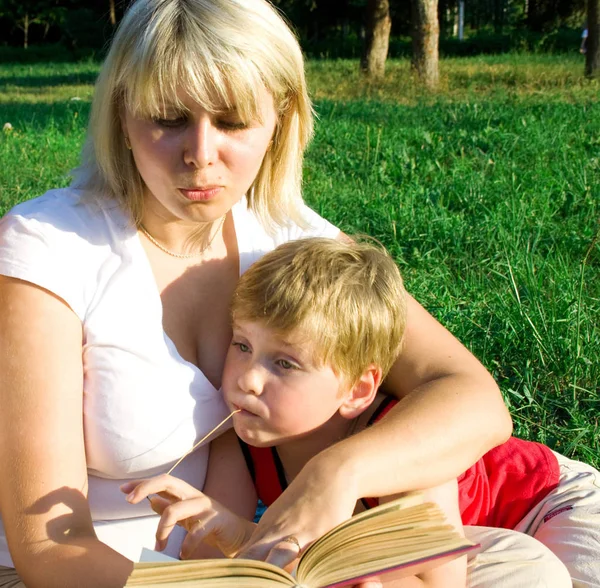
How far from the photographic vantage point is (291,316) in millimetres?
1924

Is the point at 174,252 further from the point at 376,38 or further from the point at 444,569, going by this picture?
the point at 376,38

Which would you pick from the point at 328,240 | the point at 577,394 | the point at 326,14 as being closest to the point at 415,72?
the point at 577,394

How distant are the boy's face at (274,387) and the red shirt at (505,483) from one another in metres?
0.24

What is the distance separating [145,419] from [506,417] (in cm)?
83

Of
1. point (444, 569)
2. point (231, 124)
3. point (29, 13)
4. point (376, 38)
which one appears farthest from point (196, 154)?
point (29, 13)

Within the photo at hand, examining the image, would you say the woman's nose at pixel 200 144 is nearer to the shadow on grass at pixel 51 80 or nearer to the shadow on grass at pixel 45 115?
the shadow on grass at pixel 45 115

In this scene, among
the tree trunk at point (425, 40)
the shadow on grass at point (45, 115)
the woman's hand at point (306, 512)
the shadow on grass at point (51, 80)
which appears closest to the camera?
the woman's hand at point (306, 512)

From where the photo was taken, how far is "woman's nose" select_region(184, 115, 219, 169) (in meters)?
1.86

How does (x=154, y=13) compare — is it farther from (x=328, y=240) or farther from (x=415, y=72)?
(x=415, y=72)

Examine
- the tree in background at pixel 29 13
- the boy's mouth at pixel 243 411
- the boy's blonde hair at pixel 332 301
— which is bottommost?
the boy's mouth at pixel 243 411

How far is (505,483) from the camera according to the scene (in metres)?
2.32

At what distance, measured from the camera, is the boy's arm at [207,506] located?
5.06ft

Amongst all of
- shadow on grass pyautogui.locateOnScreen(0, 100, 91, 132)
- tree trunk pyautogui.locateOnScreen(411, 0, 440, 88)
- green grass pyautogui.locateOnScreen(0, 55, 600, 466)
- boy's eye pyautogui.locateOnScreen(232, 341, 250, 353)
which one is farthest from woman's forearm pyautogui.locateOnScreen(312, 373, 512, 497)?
tree trunk pyautogui.locateOnScreen(411, 0, 440, 88)

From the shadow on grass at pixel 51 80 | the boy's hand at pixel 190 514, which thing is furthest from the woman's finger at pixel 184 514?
the shadow on grass at pixel 51 80
